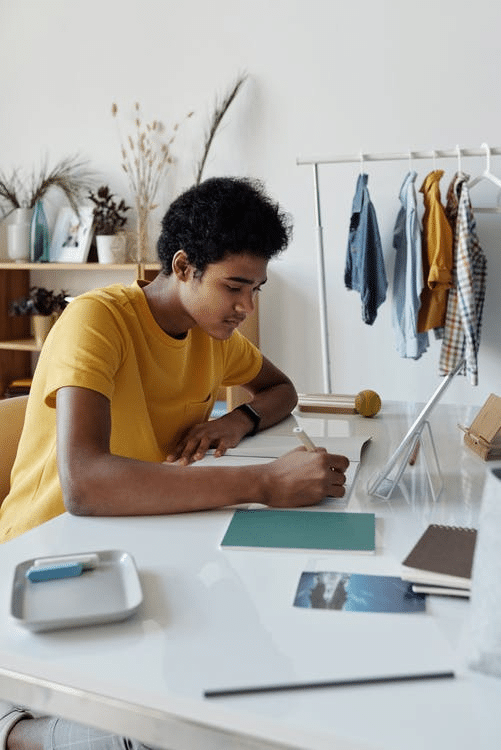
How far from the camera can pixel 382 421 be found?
2.05 metres

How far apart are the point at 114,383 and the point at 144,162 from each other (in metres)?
2.65

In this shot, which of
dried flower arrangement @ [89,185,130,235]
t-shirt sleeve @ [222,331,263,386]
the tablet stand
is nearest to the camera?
the tablet stand

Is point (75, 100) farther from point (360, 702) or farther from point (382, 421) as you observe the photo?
point (360, 702)

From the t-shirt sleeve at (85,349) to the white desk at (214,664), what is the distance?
308mm

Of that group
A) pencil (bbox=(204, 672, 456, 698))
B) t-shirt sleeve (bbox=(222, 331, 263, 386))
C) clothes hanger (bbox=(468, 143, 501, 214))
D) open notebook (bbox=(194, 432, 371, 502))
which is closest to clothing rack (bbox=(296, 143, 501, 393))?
clothes hanger (bbox=(468, 143, 501, 214))

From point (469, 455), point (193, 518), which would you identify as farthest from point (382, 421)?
point (193, 518)

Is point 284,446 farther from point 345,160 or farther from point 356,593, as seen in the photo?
point 345,160

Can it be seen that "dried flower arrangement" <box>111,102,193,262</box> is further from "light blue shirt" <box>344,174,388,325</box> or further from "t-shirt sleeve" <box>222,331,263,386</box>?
"t-shirt sleeve" <box>222,331,263,386</box>

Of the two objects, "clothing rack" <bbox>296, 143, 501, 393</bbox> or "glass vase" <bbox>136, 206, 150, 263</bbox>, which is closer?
"clothing rack" <bbox>296, 143, 501, 393</bbox>

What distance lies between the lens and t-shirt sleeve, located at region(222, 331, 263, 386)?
6.80ft

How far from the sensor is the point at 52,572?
996mm

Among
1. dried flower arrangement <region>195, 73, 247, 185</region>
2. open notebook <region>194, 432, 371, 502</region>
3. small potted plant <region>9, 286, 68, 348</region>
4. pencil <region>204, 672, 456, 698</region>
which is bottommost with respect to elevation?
pencil <region>204, 672, 456, 698</region>

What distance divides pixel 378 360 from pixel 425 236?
0.67 metres

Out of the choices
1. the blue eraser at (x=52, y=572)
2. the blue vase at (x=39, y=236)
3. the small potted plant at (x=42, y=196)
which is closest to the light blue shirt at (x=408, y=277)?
the small potted plant at (x=42, y=196)
